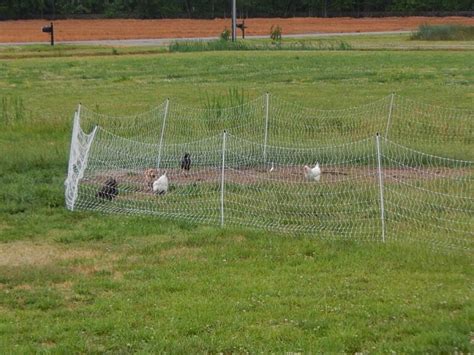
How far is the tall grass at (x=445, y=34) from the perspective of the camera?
54.0 m

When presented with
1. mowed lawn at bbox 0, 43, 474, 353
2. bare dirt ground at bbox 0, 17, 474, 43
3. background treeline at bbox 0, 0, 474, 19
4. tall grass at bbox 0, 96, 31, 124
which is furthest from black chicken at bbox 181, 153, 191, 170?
background treeline at bbox 0, 0, 474, 19

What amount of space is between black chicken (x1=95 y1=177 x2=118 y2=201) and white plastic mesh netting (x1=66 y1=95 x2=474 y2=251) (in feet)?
0.05

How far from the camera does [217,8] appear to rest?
333 feet

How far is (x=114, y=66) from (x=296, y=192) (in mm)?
23714

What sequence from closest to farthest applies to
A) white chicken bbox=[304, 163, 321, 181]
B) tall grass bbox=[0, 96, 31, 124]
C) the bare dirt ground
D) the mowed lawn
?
1. the mowed lawn
2. white chicken bbox=[304, 163, 321, 181]
3. tall grass bbox=[0, 96, 31, 124]
4. the bare dirt ground

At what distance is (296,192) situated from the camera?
12609mm

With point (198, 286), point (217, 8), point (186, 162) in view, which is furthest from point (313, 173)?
point (217, 8)

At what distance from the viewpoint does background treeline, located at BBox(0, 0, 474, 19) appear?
3563 inches

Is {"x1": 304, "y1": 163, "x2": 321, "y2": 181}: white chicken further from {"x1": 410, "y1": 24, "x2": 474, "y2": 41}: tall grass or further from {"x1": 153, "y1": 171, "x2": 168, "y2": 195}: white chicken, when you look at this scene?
{"x1": 410, "y1": 24, "x2": 474, "y2": 41}: tall grass

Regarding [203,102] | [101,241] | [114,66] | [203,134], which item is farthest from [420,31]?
[101,241]

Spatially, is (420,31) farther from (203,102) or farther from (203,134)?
(203,134)

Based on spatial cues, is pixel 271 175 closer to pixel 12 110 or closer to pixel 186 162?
pixel 186 162

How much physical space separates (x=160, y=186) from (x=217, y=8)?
9154 cm

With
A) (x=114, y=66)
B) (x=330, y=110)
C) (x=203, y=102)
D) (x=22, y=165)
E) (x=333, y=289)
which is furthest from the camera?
(x=114, y=66)
